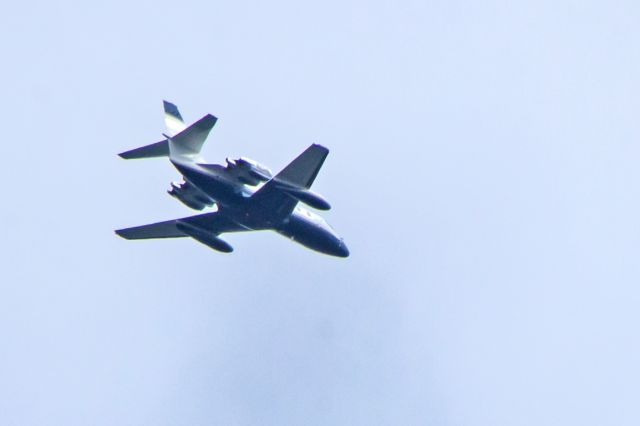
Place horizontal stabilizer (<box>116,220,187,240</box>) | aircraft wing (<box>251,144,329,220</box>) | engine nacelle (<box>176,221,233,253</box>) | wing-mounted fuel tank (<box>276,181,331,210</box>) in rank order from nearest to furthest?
aircraft wing (<box>251,144,329,220</box>), wing-mounted fuel tank (<box>276,181,331,210</box>), engine nacelle (<box>176,221,233,253</box>), horizontal stabilizer (<box>116,220,187,240</box>)

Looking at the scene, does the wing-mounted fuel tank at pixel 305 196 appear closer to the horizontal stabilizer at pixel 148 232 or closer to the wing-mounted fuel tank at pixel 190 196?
the wing-mounted fuel tank at pixel 190 196

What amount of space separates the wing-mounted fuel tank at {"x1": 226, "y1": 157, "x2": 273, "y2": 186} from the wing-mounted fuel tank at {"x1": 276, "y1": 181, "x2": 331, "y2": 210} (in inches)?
41.1

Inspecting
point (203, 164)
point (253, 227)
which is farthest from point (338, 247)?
point (203, 164)

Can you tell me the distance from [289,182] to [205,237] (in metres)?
9.20

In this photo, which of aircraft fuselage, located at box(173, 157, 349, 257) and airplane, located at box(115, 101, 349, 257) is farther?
aircraft fuselage, located at box(173, 157, 349, 257)

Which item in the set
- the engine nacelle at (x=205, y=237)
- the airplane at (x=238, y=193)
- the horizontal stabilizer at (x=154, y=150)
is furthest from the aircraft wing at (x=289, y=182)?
the horizontal stabilizer at (x=154, y=150)

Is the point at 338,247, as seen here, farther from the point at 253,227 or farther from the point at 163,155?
the point at 163,155

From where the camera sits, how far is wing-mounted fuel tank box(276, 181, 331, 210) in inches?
3091

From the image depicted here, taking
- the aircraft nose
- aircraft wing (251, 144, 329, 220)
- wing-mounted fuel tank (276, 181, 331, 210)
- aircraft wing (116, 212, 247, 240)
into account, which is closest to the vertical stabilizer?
aircraft wing (116, 212, 247, 240)

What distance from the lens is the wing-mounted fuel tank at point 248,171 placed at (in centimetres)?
7906

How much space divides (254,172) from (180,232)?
38.6 feet

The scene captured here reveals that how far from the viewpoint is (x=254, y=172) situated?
260ft

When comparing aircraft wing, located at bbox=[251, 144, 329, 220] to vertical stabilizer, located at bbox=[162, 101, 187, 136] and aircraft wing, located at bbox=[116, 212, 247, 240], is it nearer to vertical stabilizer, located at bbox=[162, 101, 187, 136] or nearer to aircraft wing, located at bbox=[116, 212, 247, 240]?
aircraft wing, located at bbox=[116, 212, 247, 240]

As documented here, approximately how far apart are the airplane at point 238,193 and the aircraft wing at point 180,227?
0.20 feet
